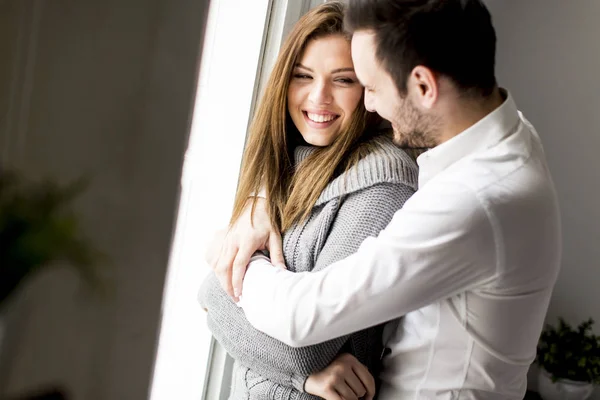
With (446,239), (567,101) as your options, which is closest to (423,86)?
(446,239)

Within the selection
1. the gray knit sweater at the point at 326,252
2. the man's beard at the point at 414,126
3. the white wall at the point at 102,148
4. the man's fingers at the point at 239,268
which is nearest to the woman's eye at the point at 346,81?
the gray knit sweater at the point at 326,252

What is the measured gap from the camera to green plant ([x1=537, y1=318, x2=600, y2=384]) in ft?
8.25

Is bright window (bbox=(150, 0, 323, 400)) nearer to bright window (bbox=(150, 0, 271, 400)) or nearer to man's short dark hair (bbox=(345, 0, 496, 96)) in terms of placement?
bright window (bbox=(150, 0, 271, 400))

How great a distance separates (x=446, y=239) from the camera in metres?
1.07

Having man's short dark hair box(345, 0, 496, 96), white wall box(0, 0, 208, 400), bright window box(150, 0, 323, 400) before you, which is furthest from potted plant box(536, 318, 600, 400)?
white wall box(0, 0, 208, 400)

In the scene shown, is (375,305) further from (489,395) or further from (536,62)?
(536,62)

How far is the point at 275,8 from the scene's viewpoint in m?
1.71

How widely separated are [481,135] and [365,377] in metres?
0.46

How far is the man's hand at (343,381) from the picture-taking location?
1.28 m

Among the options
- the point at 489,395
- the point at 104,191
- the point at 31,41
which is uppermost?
the point at 31,41

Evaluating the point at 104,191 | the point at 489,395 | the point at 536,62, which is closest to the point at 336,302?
the point at 489,395

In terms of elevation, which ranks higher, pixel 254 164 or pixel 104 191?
pixel 104 191

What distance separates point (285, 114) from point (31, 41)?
3.10ft

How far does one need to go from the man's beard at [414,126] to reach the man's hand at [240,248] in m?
0.33
